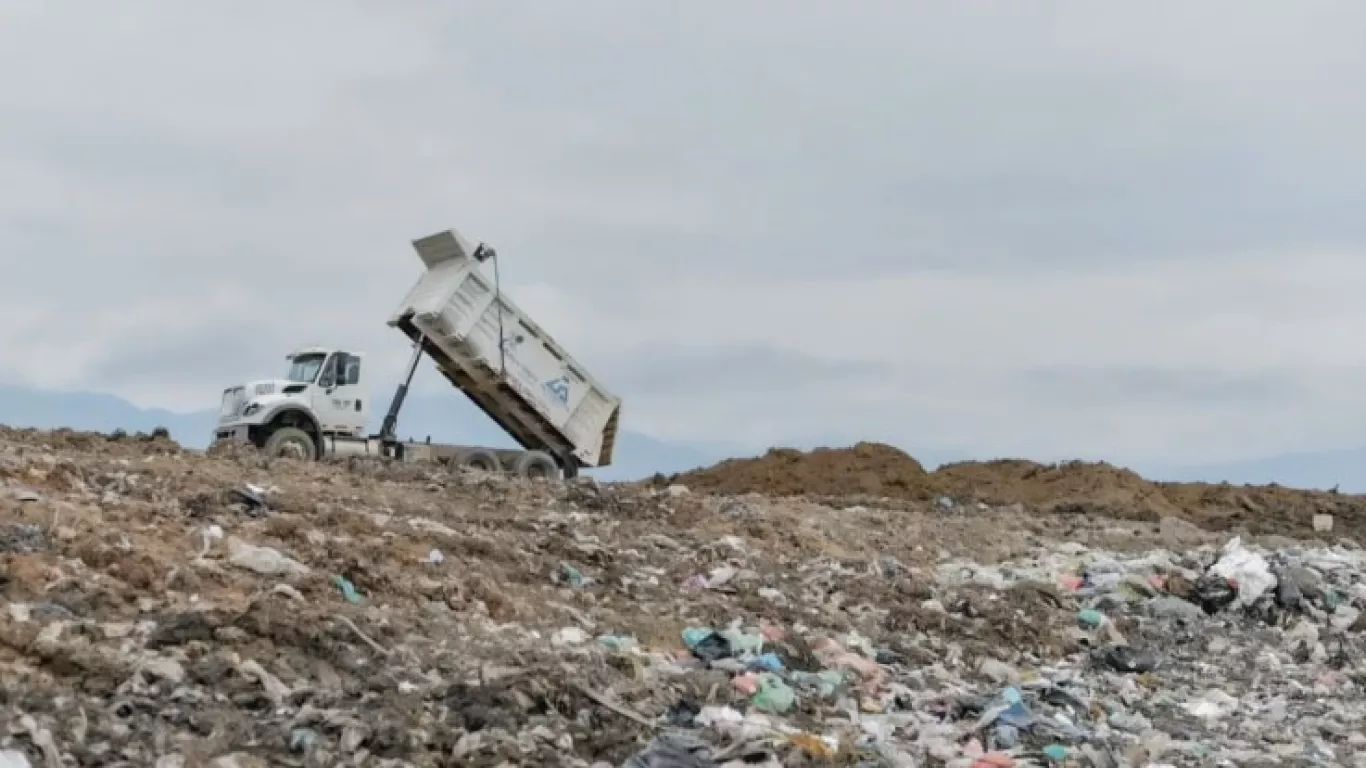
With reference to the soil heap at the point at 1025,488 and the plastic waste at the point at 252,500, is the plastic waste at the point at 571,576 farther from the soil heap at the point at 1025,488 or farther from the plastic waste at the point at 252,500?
the soil heap at the point at 1025,488

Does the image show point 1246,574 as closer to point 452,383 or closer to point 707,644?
point 707,644

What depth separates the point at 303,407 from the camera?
16.2 meters

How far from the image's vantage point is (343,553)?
7605 mm

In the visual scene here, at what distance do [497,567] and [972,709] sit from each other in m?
2.96

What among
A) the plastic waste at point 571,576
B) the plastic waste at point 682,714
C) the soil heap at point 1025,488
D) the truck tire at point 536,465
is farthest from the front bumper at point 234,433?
the plastic waste at point 682,714

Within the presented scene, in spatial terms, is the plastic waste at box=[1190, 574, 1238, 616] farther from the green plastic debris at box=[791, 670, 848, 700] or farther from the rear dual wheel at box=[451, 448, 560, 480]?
the rear dual wheel at box=[451, 448, 560, 480]

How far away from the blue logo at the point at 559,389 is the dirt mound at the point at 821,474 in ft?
15.2

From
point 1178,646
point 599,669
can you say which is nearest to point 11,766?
point 599,669

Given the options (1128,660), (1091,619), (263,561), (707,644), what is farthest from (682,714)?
(1091,619)

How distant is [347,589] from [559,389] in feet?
34.2

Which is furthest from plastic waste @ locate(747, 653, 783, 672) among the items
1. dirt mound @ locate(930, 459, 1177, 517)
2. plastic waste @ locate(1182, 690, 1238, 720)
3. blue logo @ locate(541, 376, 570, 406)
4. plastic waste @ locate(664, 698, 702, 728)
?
dirt mound @ locate(930, 459, 1177, 517)

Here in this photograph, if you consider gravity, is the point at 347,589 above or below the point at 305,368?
below

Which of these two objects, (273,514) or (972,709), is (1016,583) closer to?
(972,709)

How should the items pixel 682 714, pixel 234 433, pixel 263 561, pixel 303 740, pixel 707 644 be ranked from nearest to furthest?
1. pixel 303 740
2. pixel 682 714
3. pixel 263 561
4. pixel 707 644
5. pixel 234 433
